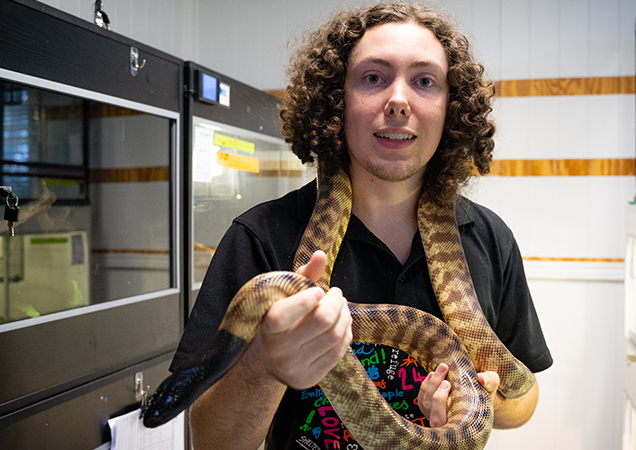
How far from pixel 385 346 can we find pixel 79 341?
4.24 feet

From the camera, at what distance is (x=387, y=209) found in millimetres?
1448

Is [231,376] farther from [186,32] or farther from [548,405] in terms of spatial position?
[186,32]

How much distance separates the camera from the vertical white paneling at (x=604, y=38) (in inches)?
146

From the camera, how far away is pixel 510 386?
4.50 feet

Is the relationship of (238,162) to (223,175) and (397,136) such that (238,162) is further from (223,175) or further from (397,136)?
(397,136)

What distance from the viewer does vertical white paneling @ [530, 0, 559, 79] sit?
3811 mm

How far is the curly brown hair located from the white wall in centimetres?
235

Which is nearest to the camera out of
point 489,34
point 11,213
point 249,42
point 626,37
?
point 11,213

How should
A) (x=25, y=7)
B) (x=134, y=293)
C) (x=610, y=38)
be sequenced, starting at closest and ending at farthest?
(x=25, y=7)
(x=134, y=293)
(x=610, y=38)

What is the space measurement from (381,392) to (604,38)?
11.8 feet

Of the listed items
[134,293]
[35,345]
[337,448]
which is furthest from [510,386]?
[134,293]

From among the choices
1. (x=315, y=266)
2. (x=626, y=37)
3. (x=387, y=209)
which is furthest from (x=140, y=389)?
(x=626, y=37)

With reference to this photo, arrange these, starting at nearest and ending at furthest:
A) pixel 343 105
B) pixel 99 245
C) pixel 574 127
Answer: pixel 343 105 → pixel 99 245 → pixel 574 127

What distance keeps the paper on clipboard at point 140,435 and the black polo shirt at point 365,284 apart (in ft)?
3.75
